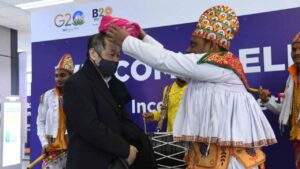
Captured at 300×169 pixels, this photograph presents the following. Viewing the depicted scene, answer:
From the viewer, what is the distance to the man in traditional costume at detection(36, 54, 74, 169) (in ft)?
11.0

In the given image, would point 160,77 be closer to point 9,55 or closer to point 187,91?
point 187,91

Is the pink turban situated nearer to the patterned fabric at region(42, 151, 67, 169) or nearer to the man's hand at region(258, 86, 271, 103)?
the man's hand at region(258, 86, 271, 103)

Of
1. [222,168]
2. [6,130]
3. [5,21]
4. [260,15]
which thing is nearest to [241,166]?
[222,168]

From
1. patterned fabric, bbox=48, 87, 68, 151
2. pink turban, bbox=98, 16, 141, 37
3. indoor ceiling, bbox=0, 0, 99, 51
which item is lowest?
patterned fabric, bbox=48, 87, 68, 151

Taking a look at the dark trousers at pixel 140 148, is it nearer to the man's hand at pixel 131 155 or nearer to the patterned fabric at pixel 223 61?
the man's hand at pixel 131 155

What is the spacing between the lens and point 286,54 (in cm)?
292

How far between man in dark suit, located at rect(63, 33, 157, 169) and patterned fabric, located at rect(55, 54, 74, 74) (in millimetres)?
1697

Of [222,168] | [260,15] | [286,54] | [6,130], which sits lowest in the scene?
[6,130]

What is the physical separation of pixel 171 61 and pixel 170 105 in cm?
157

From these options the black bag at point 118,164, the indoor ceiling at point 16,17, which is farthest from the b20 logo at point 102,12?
the indoor ceiling at point 16,17

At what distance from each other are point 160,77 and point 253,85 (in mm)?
871

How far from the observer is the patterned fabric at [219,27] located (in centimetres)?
180

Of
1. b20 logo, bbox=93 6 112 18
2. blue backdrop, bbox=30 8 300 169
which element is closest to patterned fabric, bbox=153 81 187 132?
blue backdrop, bbox=30 8 300 169

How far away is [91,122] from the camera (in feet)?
5.41
